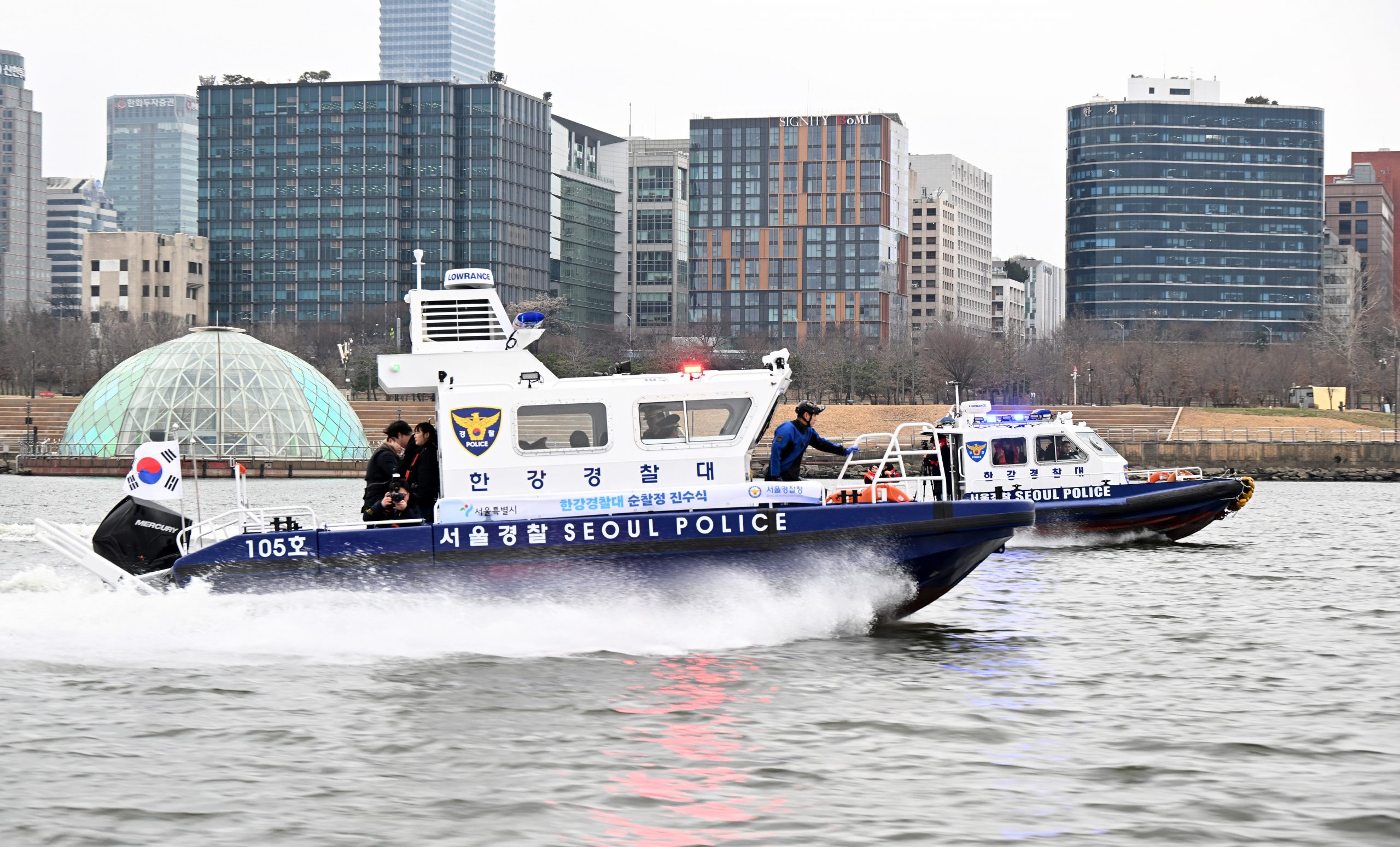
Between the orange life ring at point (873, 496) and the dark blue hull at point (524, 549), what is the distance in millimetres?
847

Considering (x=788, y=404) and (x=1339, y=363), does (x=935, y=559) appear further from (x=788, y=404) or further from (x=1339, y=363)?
(x=1339, y=363)

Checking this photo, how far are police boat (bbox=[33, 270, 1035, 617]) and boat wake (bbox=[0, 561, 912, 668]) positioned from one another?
8.1 inches

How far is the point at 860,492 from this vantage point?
56.7 ft

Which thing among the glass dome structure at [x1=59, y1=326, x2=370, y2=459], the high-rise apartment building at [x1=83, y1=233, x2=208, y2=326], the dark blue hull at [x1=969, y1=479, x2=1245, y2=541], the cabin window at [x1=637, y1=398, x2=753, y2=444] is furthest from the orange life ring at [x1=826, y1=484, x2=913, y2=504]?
the high-rise apartment building at [x1=83, y1=233, x2=208, y2=326]

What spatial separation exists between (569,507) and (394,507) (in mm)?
2106

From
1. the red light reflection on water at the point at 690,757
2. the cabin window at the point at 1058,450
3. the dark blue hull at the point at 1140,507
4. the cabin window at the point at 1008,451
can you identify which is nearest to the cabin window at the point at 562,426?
the red light reflection on water at the point at 690,757

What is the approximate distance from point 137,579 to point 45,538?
1144 millimetres

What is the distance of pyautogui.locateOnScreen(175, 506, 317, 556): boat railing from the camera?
16.7 meters

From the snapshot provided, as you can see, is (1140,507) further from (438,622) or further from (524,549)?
(438,622)

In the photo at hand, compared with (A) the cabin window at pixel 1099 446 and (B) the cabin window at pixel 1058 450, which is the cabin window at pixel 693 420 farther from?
(A) the cabin window at pixel 1099 446

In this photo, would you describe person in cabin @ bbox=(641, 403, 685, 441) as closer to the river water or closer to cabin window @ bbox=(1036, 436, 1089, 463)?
the river water

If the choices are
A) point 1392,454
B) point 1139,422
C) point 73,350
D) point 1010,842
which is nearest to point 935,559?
point 1010,842

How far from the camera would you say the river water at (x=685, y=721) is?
1016 cm

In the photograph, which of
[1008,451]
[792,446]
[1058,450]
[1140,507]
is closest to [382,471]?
[792,446]
